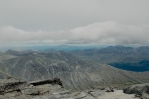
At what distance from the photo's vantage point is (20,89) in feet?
126

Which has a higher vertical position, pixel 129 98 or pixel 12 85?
pixel 12 85

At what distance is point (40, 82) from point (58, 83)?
4498 millimetres

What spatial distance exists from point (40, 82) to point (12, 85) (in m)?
8.71

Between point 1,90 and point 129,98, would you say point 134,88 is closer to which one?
point 129,98

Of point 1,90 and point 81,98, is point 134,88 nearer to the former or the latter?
point 81,98

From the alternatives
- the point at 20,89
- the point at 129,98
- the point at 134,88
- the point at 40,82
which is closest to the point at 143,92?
the point at 134,88

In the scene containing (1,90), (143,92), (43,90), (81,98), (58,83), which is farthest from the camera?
(58,83)

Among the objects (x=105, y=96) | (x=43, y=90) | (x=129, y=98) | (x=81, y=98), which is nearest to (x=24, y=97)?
(x=43, y=90)

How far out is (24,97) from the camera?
3522 cm

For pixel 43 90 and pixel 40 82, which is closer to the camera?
pixel 43 90

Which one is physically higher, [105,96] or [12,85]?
[12,85]

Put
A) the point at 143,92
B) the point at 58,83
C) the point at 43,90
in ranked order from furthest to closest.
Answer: the point at 58,83 → the point at 143,92 → the point at 43,90

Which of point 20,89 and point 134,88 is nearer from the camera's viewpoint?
point 20,89

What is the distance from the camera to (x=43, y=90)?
40.4 m
